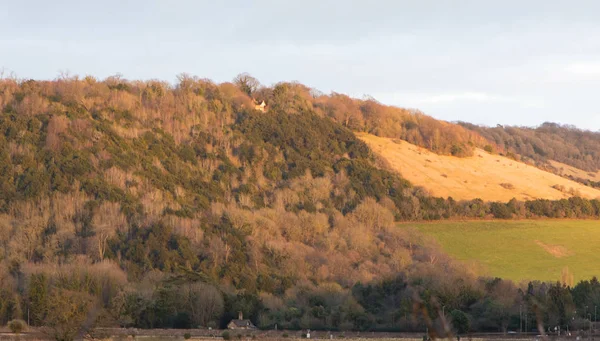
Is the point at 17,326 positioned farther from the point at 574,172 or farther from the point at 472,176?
the point at 574,172

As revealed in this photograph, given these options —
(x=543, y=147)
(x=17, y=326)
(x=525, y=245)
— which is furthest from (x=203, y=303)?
(x=543, y=147)

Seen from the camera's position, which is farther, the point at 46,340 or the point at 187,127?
the point at 187,127

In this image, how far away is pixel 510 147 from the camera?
173m

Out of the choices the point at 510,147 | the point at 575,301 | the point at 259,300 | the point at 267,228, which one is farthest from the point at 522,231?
the point at 510,147

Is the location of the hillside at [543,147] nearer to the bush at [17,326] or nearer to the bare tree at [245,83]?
the bare tree at [245,83]

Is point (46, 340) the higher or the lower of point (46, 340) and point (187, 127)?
the lower

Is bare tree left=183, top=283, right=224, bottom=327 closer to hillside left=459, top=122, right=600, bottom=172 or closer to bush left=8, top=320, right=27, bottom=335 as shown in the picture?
bush left=8, top=320, right=27, bottom=335

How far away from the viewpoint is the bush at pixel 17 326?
5997cm

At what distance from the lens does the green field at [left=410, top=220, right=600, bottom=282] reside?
3615 inches

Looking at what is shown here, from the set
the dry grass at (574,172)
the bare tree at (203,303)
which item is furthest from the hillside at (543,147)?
the bare tree at (203,303)

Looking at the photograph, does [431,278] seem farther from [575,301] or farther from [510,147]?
[510,147]

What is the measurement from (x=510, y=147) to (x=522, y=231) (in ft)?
237

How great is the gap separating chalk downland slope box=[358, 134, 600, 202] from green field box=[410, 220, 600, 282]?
7.36m

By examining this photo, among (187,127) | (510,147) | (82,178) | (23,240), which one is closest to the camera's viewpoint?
(23,240)
